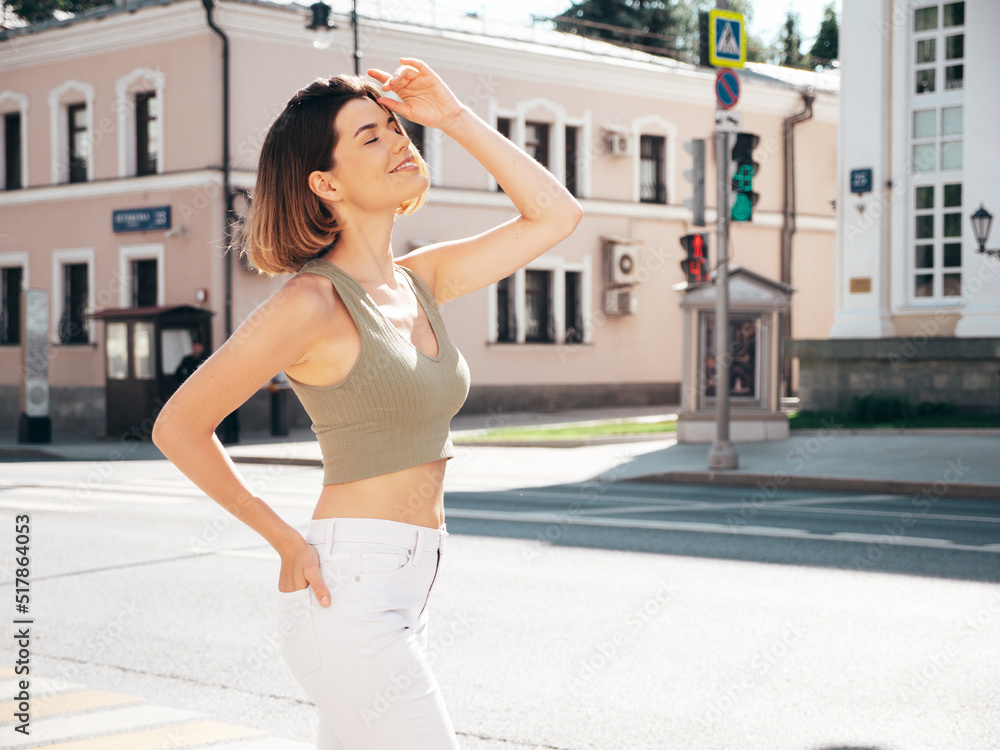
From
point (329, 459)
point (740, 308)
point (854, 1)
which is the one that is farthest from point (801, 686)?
point (854, 1)

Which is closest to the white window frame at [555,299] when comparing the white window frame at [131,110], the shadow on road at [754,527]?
the white window frame at [131,110]

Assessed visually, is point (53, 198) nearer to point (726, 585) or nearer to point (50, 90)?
point (50, 90)

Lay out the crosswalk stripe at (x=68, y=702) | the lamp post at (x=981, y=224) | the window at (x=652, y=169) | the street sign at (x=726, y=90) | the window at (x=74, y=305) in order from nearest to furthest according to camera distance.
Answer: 1. the crosswalk stripe at (x=68, y=702)
2. the street sign at (x=726, y=90)
3. the lamp post at (x=981, y=224)
4. the window at (x=74, y=305)
5. the window at (x=652, y=169)

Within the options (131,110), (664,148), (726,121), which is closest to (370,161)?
(726,121)

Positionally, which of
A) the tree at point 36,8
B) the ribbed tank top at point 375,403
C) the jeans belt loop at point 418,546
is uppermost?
the tree at point 36,8

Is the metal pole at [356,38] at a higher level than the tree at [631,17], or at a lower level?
lower

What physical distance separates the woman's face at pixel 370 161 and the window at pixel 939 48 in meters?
21.0

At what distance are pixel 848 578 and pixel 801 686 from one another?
274 cm

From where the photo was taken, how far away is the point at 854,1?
22344 mm

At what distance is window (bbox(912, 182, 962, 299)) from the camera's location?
21.2 meters

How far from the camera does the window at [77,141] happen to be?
27.7 metres

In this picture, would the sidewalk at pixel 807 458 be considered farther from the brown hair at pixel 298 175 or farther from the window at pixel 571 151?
the brown hair at pixel 298 175

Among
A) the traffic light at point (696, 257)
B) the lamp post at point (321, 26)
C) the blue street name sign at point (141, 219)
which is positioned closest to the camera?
the traffic light at point (696, 257)

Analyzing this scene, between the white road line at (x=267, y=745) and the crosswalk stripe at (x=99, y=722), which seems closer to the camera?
the white road line at (x=267, y=745)
